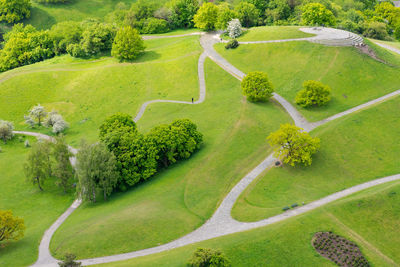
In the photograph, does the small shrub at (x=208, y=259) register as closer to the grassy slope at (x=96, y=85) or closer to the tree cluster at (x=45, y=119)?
the grassy slope at (x=96, y=85)

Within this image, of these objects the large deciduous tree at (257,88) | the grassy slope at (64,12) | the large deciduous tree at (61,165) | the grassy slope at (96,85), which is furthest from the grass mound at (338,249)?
the grassy slope at (64,12)

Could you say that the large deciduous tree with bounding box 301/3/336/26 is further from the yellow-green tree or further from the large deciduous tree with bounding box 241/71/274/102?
the yellow-green tree

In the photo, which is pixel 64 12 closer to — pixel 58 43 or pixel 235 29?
pixel 58 43

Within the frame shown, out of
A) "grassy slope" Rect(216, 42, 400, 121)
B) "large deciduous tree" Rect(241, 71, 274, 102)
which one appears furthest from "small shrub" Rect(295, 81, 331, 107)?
"large deciduous tree" Rect(241, 71, 274, 102)

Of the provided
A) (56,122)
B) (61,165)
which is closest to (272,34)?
(56,122)

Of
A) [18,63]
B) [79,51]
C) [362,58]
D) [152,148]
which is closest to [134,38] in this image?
[79,51]

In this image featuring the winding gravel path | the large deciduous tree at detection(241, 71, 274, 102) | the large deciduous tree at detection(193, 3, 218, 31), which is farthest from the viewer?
the large deciduous tree at detection(193, 3, 218, 31)
